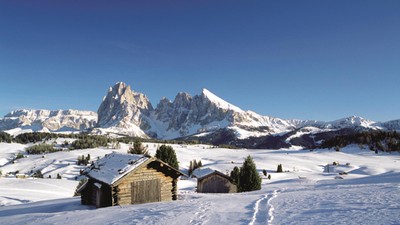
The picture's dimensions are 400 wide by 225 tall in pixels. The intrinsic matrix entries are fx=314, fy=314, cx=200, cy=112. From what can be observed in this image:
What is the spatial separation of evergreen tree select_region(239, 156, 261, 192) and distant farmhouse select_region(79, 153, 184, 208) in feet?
60.3

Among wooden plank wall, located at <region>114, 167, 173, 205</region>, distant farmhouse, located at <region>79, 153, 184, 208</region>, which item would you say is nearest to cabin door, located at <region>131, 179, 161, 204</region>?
distant farmhouse, located at <region>79, 153, 184, 208</region>

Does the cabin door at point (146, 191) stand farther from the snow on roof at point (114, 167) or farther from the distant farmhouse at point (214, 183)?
the distant farmhouse at point (214, 183)

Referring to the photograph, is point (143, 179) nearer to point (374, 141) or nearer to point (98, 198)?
point (98, 198)

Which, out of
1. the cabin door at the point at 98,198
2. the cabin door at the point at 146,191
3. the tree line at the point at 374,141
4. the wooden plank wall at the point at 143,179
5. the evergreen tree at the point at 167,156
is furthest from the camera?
the tree line at the point at 374,141

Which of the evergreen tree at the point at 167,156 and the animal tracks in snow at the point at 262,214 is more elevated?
the evergreen tree at the point at 167,156

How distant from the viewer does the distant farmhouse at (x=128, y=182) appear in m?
28.4

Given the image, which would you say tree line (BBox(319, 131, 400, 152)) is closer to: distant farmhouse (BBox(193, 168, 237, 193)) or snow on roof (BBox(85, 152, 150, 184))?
distant farmhouse (BBox(193, 168, 237, 193))

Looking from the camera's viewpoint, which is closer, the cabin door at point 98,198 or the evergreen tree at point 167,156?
the cabin door at point 98,198

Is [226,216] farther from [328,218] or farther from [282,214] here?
[328,218]

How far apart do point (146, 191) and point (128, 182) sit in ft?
6.98

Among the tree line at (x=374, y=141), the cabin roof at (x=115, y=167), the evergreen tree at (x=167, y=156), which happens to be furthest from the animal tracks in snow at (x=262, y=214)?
the tree line at (x=374, y=141)

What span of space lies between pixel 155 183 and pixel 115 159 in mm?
5270

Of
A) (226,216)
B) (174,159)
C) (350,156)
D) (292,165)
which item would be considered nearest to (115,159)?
(226,216)

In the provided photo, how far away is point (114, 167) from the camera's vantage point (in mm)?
30469
